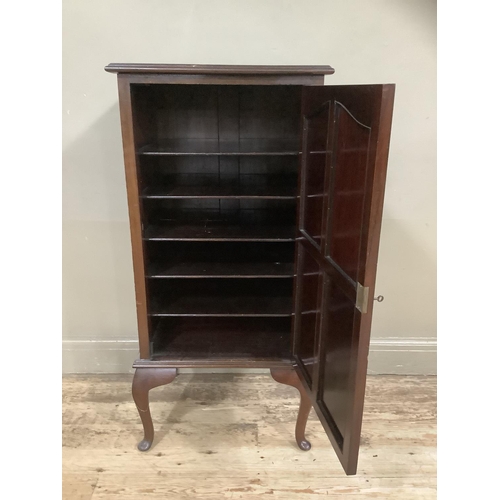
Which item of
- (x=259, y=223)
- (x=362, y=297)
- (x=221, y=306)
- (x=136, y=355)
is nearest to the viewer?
(x=362, y=297)

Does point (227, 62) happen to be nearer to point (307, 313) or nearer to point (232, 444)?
point (307, 313)

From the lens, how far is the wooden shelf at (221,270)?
1.26 metres

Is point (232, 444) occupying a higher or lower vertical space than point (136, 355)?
lower

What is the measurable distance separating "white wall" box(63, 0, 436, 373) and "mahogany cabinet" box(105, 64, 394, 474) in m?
0.18

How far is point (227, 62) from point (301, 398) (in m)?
1.16

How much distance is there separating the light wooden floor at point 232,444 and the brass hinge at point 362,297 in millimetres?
720

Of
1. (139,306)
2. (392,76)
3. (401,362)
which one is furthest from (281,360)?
(392,76)

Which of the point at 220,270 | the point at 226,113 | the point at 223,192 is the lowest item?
the point at 220,270

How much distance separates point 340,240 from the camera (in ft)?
3.04

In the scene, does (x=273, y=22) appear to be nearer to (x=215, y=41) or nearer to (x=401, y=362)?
(x=215, y=41)

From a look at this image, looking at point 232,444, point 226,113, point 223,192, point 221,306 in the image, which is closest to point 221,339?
point 221,306

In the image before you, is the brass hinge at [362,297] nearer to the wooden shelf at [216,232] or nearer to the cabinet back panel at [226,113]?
the wooden shelf at [216,232]

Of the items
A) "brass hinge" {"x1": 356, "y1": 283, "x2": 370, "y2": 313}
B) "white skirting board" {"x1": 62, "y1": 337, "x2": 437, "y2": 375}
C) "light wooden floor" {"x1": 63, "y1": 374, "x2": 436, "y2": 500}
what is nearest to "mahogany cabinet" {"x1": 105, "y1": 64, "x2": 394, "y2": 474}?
"brass hinge" {"x1": 356, "y1": 283, "x2": 370, "y2": 313}

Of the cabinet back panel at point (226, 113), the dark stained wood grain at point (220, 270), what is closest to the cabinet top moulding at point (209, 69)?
the cabinet back panel at point (226, 113)
